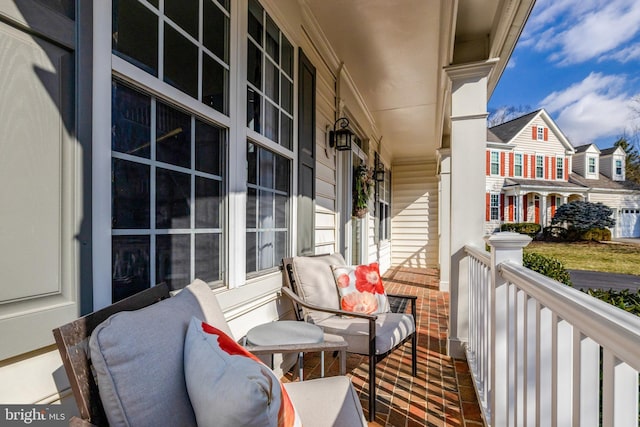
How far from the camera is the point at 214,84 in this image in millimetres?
1741

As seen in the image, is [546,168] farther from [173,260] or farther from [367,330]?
[173,260]

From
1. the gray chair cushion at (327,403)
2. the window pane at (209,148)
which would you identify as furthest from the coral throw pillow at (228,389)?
the window pane at (209,148)

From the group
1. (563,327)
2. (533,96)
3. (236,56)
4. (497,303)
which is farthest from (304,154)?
(533,96)

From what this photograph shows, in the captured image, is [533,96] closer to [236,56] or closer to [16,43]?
[236,56]

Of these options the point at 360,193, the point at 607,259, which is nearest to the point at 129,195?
the point at 360,193

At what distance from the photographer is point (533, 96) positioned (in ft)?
34.9

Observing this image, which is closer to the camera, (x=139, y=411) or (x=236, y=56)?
(x=139, y=411)

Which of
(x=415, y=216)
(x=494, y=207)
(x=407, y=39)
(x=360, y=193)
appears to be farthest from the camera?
(x=494, y=207)

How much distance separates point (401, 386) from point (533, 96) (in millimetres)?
11828

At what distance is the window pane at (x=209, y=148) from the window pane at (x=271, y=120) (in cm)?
52

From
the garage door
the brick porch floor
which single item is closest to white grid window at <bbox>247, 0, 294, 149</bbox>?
the brick porch floor

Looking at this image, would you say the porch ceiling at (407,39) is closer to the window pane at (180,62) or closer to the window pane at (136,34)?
the window pane at (180,62)

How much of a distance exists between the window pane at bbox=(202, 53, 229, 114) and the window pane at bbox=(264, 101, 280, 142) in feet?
1.53

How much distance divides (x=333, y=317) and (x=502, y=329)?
127 centimetres
